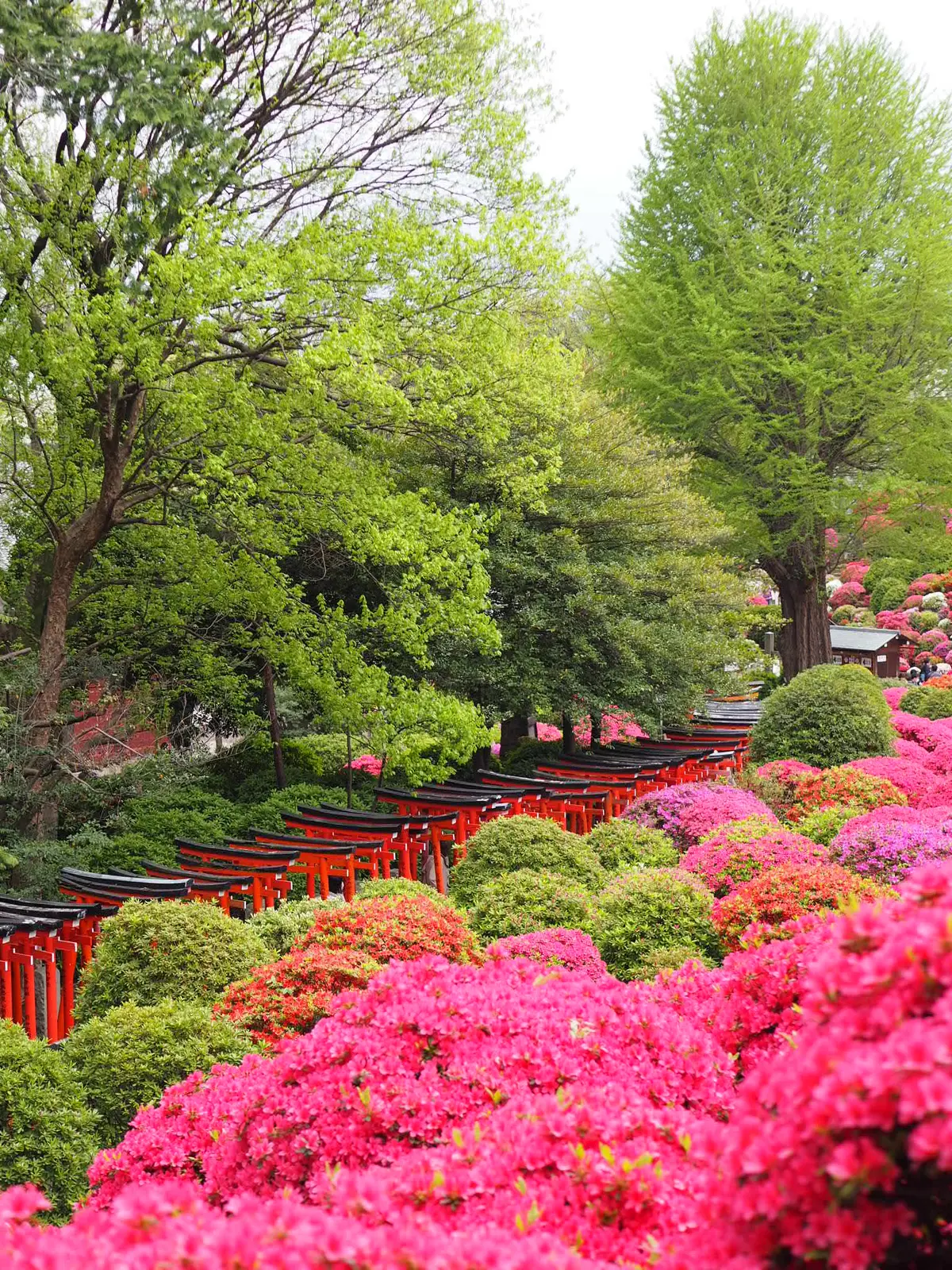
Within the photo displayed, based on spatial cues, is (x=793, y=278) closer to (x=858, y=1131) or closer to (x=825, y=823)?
(x=825, y=823)

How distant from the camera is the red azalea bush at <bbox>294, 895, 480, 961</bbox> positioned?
6004mm

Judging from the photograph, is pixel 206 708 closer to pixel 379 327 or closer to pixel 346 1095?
pixel 379 327

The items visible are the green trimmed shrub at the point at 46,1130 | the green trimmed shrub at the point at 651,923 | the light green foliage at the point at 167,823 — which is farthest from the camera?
the light green foliage at the point at 167,823

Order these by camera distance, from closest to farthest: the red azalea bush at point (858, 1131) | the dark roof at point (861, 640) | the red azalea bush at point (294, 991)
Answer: the red azalea bush at point (858, 1131) → the red azalea bush at point (294, 991) → the dark roof at point (861, 640)

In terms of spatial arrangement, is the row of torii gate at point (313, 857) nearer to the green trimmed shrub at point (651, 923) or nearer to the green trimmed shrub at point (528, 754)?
the green trimmed shrub at point (528, 754)

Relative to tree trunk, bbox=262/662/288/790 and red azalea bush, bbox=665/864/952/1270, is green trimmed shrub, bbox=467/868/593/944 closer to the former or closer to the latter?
red azalea bush, bbox=665/864/952/1270

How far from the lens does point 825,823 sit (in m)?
10.3

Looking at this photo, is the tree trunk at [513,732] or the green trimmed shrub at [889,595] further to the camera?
the green trimmed shrub at [889,595]

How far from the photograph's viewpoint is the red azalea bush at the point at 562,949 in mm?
6395

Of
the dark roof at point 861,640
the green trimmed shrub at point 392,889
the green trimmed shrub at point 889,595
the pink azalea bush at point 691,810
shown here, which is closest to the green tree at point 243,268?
the pink azalea bush at point 691,810

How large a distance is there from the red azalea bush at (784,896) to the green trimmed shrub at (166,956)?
297 centimetres

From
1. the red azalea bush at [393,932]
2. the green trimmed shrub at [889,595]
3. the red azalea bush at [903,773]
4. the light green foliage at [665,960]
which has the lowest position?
the light green foliage at [665,960]

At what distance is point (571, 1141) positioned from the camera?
8.92 ft

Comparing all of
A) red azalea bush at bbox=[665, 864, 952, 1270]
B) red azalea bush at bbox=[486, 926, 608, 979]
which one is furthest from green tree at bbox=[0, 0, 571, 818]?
red azalea bush at bbox=[665, 864, 952, 1270]
